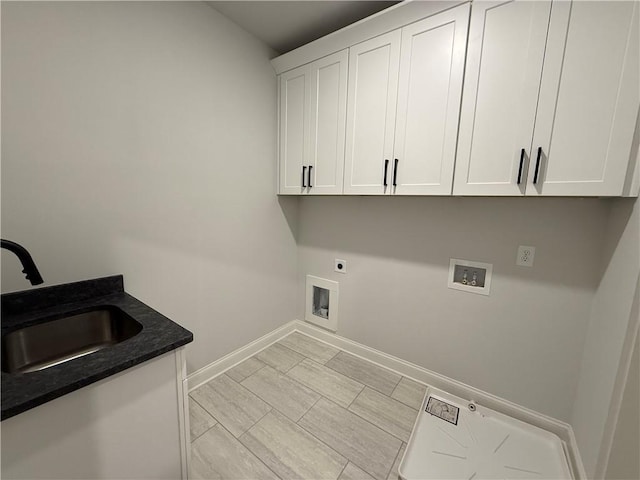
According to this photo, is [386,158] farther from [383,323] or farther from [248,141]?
[383,323]

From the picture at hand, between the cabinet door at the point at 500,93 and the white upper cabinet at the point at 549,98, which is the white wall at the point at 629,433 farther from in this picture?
the cabinet door at the point at 500,93

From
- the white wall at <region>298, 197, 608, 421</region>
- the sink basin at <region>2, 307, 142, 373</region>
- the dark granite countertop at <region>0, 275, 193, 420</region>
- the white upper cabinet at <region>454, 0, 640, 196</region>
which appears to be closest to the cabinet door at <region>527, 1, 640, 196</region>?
the white upper cabinet at <region>454, 0, 640, 196</region>

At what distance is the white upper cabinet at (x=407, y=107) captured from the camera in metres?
1.36

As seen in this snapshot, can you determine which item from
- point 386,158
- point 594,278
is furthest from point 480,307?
point 386,158

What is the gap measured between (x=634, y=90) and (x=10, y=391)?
7.48 ft

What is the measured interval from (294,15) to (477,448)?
287cm

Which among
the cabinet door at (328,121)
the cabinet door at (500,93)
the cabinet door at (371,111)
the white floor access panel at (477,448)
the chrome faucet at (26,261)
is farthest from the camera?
the cabinet door at (328,121)

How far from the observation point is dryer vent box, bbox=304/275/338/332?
91.8 inches

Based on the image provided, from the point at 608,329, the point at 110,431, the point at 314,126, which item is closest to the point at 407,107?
the point at 314,126

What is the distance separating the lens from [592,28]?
1031mm

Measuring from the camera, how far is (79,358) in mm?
791

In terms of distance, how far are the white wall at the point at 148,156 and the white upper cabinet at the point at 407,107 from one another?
832mm

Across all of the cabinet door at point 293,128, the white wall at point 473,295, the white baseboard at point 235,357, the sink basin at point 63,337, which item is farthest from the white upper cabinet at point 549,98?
the white baseboard at point 235,357

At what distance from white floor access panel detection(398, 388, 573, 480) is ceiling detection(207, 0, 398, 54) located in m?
2.64
